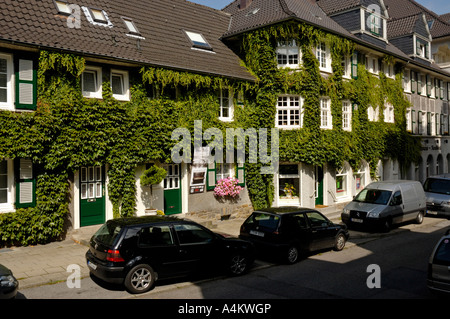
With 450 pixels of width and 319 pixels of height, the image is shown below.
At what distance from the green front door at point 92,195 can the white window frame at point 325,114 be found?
1171 centimetres

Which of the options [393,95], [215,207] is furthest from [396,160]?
[215,207]

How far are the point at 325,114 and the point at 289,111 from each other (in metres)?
2.41

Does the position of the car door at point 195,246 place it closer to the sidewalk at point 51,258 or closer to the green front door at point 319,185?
the sidewalk at point 51,258

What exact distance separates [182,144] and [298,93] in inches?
270

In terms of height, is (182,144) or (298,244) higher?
(182,144)

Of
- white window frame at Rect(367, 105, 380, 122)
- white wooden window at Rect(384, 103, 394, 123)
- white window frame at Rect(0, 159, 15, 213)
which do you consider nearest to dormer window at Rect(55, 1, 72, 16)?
white window frame at Rect(0, 159, 15, 213)

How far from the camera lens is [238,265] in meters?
10.0

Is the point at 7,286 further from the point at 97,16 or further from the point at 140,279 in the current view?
the point at 97,16

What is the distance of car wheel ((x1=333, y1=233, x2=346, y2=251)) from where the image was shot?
1269 cm

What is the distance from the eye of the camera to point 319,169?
2095cm

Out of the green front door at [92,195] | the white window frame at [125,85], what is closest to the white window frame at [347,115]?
the white window frame at [125,85]

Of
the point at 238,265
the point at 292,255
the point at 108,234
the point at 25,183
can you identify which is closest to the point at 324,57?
the point at 292,255

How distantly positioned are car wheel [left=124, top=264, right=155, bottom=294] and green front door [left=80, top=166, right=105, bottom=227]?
6084 millimetres
